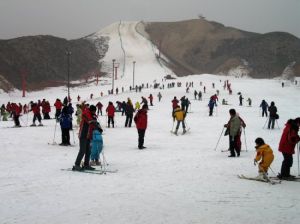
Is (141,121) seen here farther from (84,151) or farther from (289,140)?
(289,140)

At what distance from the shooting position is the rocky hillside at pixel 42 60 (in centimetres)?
11441

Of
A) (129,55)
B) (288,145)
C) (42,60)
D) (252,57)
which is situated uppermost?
(252,57)

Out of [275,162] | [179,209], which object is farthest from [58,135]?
[179,209]

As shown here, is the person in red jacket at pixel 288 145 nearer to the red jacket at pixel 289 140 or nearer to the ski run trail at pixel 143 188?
the red jacket at pixel 289 140

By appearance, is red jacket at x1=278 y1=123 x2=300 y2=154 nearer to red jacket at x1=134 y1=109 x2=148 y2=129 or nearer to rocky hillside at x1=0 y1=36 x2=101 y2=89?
red jacket at x1=134 y1=109 x2=148 y2=129

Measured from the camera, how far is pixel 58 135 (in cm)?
2022

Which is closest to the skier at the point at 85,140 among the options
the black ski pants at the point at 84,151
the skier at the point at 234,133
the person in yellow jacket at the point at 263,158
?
the black ski pants at the point at 84,151

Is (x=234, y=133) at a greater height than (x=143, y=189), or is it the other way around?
(x=234, y=133)

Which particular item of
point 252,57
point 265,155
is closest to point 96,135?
point 265,155

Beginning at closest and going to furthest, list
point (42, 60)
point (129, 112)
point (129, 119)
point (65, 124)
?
point (65, 124), point (129, 112), point (129, 119), point (42, 60)

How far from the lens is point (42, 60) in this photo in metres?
131

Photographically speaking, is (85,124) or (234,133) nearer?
(85,124)

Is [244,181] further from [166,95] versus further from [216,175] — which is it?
[166,95]

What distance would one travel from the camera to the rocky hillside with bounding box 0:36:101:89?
114406 millimetres
